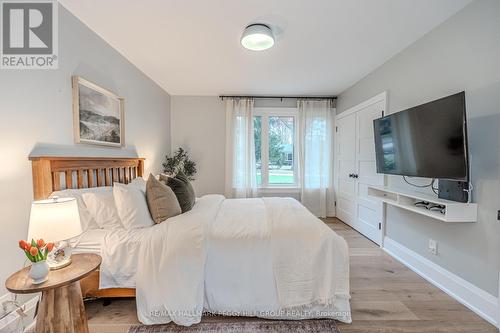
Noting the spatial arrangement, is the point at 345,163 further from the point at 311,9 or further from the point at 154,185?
the point at 154,185

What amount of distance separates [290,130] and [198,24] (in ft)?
9.73

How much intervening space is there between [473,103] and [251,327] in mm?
2558

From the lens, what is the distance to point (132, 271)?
5.82ft

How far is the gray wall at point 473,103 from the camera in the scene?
1.76 m

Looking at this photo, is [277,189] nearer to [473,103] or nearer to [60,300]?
[473,103]

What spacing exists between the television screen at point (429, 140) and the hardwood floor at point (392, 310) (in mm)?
1104

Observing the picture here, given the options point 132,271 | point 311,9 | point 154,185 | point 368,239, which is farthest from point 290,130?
point 132,271

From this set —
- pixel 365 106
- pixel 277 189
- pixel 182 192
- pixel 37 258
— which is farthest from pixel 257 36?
pixel 277 189

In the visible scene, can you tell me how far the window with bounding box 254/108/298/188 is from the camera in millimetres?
4688

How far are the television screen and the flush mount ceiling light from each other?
5.17 ft

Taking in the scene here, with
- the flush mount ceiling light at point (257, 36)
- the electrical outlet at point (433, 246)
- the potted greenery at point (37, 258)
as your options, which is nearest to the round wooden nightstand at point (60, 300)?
the potted greenery at point (37, 258)

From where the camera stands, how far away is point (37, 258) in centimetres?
126

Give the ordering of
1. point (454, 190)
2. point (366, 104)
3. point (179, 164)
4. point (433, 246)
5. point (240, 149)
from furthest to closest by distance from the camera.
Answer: point (240, 149)
point (179, 164)
point (366, 104)
point (433, 246)
point (454, 190)

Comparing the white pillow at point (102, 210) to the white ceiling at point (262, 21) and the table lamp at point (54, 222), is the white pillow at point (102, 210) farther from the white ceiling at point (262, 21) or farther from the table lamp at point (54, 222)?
the white ceiling at point (262, 21)
